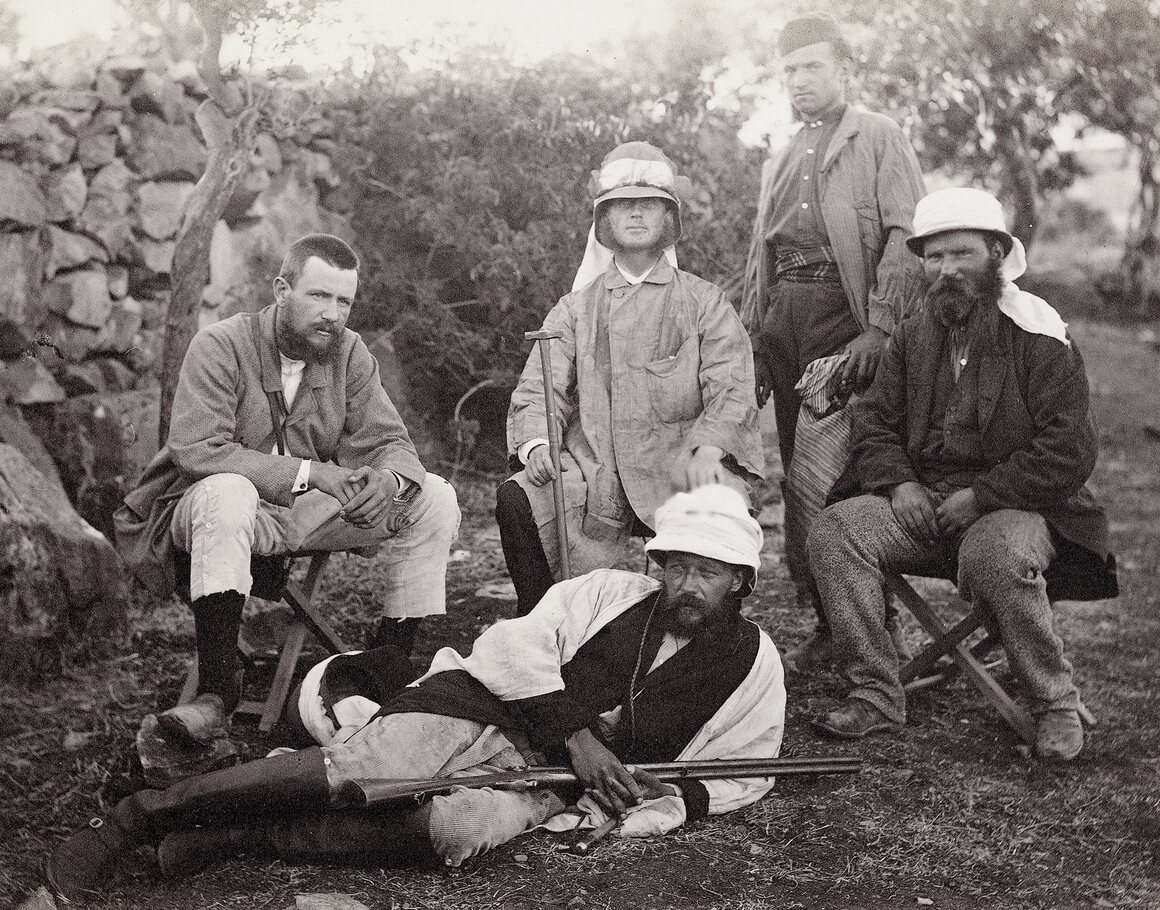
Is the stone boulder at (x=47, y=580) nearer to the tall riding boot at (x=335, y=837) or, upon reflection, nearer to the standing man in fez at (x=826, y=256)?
the tall riding boot at (x=335, y=837)

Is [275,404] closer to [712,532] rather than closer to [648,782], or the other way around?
[712,532]

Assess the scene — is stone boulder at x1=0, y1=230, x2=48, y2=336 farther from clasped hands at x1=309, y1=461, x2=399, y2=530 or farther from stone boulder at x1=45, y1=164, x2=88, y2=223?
clasped hands at x1=309, y1=461, x2=399, y2=530

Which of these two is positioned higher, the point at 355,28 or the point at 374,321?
the point at 355,28

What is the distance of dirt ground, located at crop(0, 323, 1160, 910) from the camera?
324cm

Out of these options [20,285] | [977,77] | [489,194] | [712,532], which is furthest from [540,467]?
[977,77]

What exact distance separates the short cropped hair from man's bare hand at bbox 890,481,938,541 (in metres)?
2.03

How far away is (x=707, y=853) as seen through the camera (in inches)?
139

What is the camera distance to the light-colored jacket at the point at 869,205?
4941 millimetres

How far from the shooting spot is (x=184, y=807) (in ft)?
10.2

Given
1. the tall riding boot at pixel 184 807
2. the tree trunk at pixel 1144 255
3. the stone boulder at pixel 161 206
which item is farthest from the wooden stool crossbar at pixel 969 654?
the tree trunk at pixel 1144 255

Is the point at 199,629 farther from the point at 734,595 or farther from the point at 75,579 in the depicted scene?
the point at 734,595

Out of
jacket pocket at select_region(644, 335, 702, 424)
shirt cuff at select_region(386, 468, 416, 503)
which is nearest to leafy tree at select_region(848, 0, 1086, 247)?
jacket pocket at select_region(644, 335, 702, 424)

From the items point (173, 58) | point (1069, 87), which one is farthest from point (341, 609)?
point (1069, 87)

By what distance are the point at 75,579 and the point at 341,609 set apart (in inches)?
45.5
